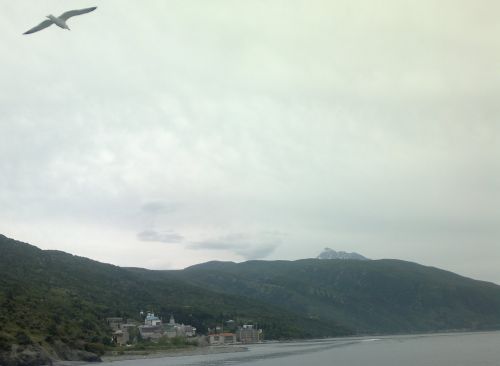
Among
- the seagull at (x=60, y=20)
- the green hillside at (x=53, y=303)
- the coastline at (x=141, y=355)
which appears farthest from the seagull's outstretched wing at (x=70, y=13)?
the coastline at (x=141, y=355)

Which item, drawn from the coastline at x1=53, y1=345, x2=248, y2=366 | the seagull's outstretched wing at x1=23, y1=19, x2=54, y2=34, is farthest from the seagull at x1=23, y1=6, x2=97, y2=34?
the coastline at x1=53, y1=345, x2=248, y2=366

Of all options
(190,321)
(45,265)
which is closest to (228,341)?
(190,321)

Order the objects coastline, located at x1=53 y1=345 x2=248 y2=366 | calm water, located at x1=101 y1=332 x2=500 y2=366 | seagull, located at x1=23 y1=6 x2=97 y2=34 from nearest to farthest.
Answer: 1. seagull, located at x1=23 y1=6 x2=97 y2=34
2. calm water, located at x1=101 y1=332 x2=500 y2=366
3. coastline, located at x1=53 y1=345 x2=248 y2=366

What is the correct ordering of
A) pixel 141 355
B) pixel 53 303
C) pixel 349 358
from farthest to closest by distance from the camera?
pixel 53 303
pixel 141 355
pixel 349 358

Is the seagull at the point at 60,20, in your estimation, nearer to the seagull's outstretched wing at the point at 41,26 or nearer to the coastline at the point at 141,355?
the seagull's outstretched wing at the point at 41,26

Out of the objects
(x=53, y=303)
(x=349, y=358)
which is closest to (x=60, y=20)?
(x=349, y=358)

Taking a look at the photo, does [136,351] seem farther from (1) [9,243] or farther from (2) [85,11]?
(2) [85,11]

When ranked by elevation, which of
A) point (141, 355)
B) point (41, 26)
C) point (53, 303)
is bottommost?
point (141, 355)

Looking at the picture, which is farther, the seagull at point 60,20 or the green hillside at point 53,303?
the green hillside at point 53,303

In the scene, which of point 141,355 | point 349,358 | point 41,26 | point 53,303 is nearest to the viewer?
point 41,26

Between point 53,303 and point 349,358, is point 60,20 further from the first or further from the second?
point 53,303

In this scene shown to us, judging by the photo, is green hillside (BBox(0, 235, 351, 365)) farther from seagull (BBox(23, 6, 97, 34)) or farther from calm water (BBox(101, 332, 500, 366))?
A: seagull (BBox(23, 6, 97, 34))
